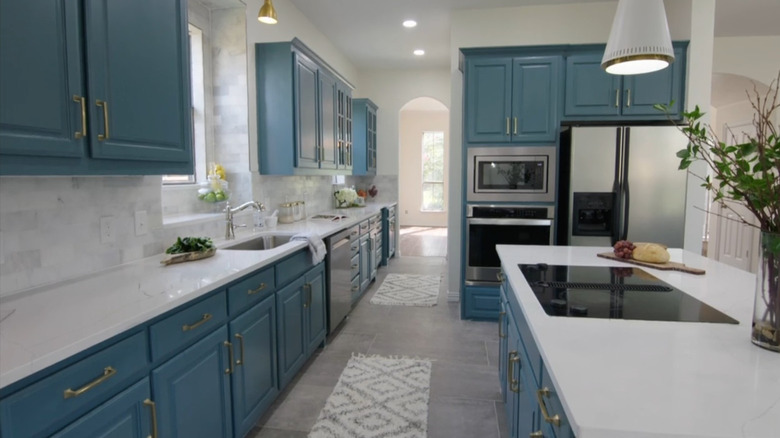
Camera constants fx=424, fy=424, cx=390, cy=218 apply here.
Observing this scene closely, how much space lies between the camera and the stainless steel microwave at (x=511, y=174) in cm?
365

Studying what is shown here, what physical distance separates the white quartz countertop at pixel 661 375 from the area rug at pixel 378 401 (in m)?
1.25

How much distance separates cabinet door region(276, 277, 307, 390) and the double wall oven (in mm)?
1739

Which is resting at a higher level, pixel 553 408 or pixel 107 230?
pixel 107 230

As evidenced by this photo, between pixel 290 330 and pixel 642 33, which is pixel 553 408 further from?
pixel 290 330

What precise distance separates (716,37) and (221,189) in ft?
19.0

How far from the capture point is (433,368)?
116 inches

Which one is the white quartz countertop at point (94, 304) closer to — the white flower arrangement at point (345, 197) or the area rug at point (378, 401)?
the area rug at point (378, 401)

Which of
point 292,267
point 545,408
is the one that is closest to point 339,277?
point 292,267

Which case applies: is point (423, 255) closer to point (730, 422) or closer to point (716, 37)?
point (716, 37)

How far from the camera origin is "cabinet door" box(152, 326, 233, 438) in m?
1.45

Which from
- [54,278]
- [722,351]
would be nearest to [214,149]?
[54,278]

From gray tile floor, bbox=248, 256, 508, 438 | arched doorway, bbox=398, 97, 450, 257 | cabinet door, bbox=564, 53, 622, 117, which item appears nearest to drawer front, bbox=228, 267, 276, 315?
gray tile floor, bbox=248, 256, 508, 438

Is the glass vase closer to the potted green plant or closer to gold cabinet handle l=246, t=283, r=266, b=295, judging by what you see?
the potted green plant

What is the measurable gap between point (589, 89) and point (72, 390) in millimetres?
3874
